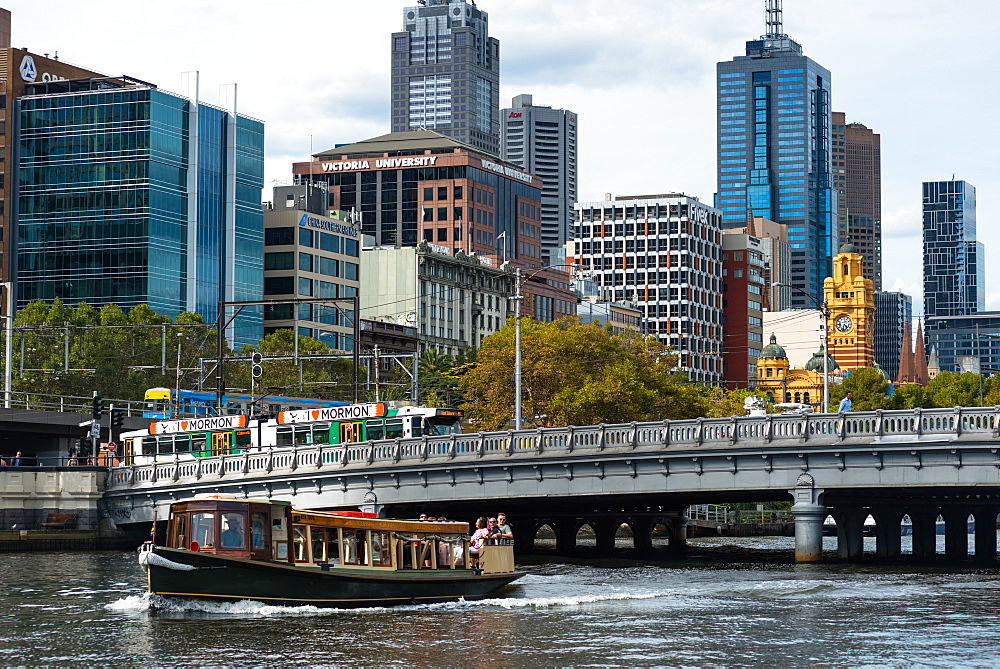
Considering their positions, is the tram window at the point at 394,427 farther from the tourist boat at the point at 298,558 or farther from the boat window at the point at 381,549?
the boat window at the point at 381,549

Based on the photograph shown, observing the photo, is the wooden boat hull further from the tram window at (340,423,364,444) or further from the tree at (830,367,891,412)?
the tree at (830,367,891,412)

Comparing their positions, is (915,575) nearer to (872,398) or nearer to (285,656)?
(285,656)

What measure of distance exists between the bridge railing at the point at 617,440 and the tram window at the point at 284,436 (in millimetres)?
5030

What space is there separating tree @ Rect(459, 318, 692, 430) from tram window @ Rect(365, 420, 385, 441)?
25.4m

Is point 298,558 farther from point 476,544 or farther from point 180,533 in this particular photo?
point 476,544

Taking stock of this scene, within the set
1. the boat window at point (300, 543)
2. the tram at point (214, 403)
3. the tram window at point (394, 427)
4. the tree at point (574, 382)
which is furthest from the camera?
the tree at point (574, 382)

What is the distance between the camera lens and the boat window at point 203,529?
1845 inches

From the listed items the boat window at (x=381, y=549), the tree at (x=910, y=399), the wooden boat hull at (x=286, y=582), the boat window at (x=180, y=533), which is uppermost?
the tree at (x=910, y=399)

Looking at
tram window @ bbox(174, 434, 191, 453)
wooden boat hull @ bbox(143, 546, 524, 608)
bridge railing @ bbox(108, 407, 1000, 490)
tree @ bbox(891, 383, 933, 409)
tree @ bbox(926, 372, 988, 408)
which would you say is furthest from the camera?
tree @ bbox(891, 383, 933, 409)

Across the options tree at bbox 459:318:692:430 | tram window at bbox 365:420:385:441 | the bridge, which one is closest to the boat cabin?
the bridge

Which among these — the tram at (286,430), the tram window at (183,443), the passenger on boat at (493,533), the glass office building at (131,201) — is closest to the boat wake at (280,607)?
the passenger on boat at (493,533)

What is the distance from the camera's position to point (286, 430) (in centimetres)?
8456

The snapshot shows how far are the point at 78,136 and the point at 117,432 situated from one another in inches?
2757

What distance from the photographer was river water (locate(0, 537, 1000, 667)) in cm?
3900
